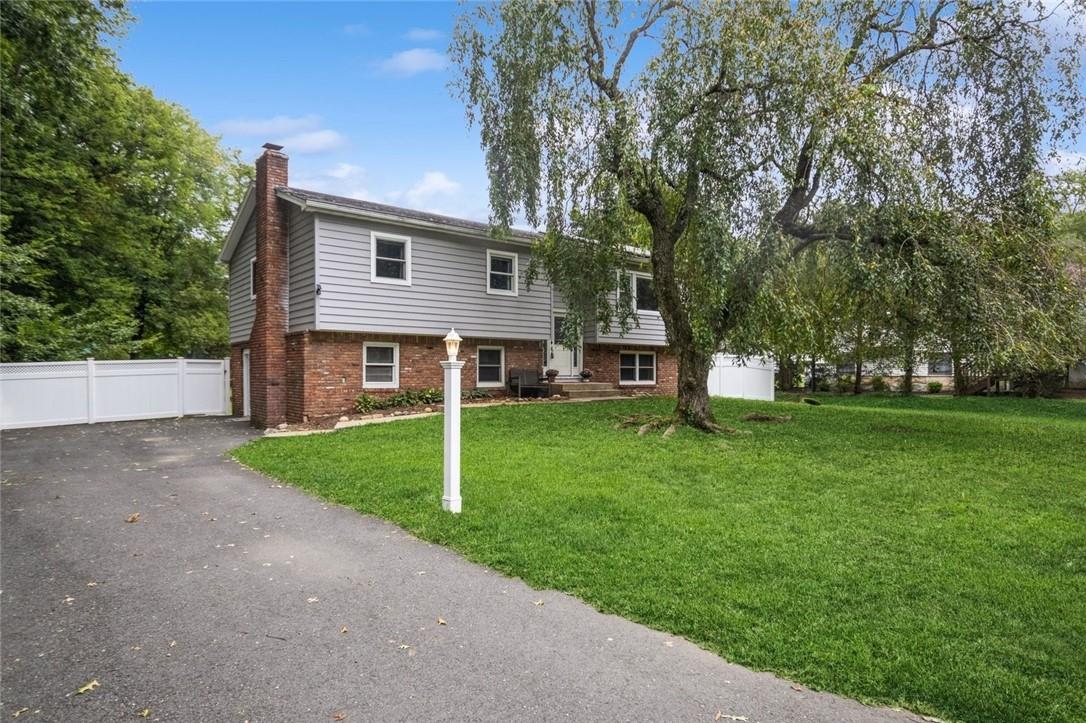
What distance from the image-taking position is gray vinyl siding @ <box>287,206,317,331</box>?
13.8 meters

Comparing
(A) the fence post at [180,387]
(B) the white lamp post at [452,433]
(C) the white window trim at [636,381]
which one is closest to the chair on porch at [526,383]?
(C) the white window trim at [636,381]

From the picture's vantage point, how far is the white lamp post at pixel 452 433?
21.1ft

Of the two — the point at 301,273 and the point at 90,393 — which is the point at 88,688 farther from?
the point at 90,393

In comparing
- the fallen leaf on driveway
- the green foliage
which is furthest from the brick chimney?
the fallen leaf on driveway

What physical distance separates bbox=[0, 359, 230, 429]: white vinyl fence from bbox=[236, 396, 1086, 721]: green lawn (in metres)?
7.32

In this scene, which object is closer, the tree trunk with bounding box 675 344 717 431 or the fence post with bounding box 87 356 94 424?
the tree trunk with bounding box 675 344 717 431

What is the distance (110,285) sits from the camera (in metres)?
19.9

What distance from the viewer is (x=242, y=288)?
17.7 m

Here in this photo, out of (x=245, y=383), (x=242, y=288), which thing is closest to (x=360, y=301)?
(x=245, y=383)

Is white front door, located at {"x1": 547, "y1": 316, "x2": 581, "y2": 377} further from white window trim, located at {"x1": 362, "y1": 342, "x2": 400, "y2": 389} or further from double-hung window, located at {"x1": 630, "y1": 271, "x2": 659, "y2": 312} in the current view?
white window trim, located at {"x1": 362, "y1": 342, "x2": 400, "y2": 389}

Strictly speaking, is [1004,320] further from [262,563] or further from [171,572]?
[171,572]

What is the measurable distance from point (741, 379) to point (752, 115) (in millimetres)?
14484

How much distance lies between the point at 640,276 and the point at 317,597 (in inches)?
670

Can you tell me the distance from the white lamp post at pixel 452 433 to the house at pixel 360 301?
7.46 meters
